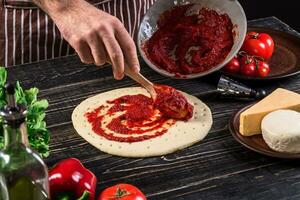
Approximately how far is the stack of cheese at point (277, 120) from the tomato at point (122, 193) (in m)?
0.43

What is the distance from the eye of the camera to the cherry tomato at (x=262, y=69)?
2.10 m

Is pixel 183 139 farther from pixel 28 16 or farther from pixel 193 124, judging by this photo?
pixel 28 16

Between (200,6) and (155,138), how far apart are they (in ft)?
1.83

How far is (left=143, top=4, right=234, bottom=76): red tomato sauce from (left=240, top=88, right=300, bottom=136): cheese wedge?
0.27 m

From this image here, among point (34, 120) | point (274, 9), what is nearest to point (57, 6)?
point (34, 120)

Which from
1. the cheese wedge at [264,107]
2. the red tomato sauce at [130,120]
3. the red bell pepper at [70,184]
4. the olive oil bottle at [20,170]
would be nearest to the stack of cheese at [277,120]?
the cheese wedge at [264,107]

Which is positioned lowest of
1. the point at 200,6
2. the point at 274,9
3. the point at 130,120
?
the point at 274,9

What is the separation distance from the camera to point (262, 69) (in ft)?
6.91

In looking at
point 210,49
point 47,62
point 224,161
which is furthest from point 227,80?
point 47,62

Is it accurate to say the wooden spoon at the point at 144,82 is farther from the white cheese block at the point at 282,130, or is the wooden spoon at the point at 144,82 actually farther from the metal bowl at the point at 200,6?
the white cheese block at the point at 282,130

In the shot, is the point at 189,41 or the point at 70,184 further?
the point at 189,41

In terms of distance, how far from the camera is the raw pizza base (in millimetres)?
1773

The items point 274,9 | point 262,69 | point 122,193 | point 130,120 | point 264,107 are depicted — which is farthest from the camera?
point 274,9

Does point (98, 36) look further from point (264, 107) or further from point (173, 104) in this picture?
point (264, 107)
